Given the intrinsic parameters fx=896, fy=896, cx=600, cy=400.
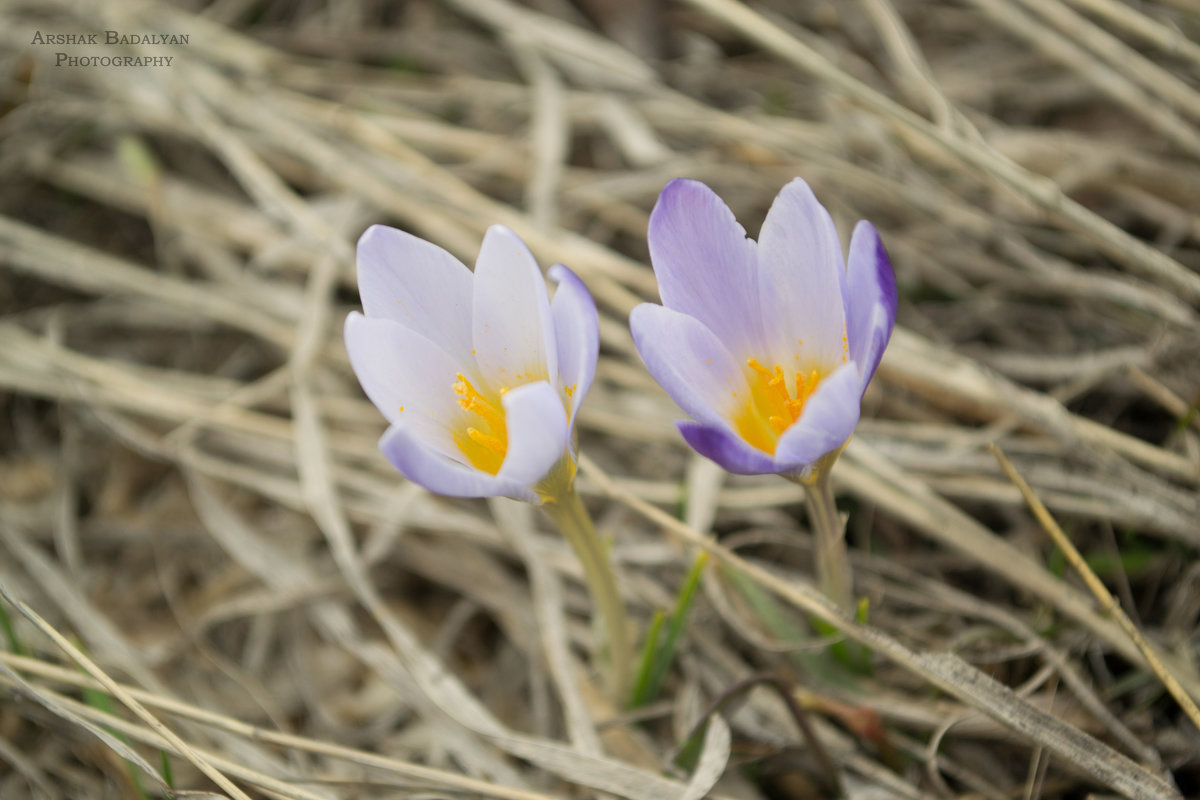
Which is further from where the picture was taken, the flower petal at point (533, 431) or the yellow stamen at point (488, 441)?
the yellow stamen at point (488, 441)

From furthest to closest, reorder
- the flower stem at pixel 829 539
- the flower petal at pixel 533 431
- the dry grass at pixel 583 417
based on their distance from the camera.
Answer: the dry grass at pixel 583 417, the flower stem at pixel 829 539, the flower petal at pixel 533 431

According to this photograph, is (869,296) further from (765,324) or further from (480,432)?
(480,432)

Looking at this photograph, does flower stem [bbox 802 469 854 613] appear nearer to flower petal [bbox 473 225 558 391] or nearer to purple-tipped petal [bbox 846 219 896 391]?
purple-tipped petal [bbox 846 219 896 391]

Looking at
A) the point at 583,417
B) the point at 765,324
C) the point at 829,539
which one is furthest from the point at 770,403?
the point at 583,417

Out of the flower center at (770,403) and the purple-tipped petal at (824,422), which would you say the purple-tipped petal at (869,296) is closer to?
the purple-tipped petal at (824,422)

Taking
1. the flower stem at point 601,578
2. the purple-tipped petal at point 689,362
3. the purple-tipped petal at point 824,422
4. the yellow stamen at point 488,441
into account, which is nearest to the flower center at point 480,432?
the yellow stamen at point 488,441

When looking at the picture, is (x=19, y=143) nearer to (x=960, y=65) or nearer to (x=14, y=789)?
(x=14, y=789)

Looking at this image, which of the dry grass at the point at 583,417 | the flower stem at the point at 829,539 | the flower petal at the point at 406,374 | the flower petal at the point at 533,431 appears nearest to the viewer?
the flower petal at the point at 533,431
